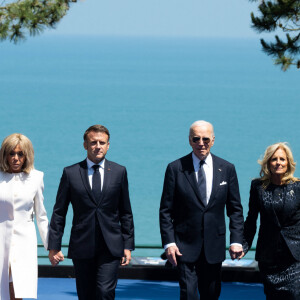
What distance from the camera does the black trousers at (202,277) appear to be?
21.7ft

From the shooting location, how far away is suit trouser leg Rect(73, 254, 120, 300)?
656cm

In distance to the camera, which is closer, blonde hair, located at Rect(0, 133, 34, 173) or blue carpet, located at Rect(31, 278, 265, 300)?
blonde hair, located at Rect(0, 133, 34, 173)

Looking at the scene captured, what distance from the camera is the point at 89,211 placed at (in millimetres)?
6590

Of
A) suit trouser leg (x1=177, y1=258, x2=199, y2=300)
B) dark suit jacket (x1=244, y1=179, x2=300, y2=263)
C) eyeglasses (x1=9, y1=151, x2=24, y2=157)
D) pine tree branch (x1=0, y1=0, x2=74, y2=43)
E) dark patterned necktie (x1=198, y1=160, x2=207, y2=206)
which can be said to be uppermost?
pine tree branch (x1=0, y1=0, x2=74, y2=43)

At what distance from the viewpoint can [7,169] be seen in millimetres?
6543

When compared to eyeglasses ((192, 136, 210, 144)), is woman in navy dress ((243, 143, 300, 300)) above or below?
below

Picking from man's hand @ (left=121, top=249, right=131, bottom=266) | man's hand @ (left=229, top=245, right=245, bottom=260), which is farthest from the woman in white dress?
man's hand @ (left=229, top=245, right=245, bottom=260)

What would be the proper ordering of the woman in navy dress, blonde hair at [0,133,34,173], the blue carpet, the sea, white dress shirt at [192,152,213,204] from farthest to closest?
the sea < the blue carpet < white dress shirt at [192,152,213,204] < the woman in navy dress < blonde hair at [0,133,34,173]

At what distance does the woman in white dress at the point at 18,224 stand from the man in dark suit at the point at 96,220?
0.14m

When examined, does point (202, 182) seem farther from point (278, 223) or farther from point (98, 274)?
point (98, 274)

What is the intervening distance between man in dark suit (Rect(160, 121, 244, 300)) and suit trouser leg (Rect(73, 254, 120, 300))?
1.20 ft

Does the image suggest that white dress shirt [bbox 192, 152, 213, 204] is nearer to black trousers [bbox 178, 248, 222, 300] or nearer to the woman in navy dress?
the woman in navy dress

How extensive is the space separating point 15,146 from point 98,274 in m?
0.95

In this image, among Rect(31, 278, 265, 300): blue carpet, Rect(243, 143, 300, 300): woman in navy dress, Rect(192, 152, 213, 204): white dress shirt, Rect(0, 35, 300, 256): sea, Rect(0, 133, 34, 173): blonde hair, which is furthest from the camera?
Rect(0, 35, 300, 256): sea
